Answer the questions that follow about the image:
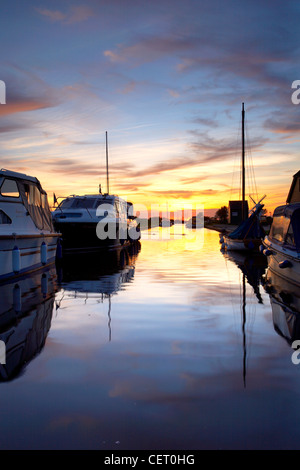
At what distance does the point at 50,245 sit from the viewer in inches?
730

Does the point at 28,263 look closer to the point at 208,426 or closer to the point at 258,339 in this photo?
the point at 258,339

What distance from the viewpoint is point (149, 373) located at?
16.8 ft

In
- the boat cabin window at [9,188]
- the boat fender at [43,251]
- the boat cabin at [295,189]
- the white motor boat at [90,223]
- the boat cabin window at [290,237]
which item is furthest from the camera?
the white motor boat at [90,223]

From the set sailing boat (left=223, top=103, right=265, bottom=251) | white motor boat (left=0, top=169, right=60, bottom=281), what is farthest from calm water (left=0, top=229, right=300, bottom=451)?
sailing boat (left=223, top=103, right=265, bottom=251)

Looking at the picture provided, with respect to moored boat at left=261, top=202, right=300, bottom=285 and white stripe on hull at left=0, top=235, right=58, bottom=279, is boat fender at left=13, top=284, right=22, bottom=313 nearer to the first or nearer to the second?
white stripe on hull at left=0, top=235, right=58, bottom=279

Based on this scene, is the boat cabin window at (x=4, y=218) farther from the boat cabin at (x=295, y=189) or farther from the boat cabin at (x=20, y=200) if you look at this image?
the boat cabin at (x=295, y=189)

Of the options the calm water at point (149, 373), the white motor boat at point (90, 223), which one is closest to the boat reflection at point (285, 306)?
the calm water at point (149, 373)

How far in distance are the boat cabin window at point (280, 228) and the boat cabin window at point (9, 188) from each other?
31.4 feet

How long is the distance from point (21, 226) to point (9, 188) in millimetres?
1418

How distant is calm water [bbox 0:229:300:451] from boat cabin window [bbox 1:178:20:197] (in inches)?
203

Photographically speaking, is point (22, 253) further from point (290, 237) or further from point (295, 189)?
point (295, 189)

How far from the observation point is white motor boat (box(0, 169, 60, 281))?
13266 mm

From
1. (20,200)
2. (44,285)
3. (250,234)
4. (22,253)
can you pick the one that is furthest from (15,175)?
(250,234)

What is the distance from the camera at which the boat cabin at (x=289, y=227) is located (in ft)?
41.8
